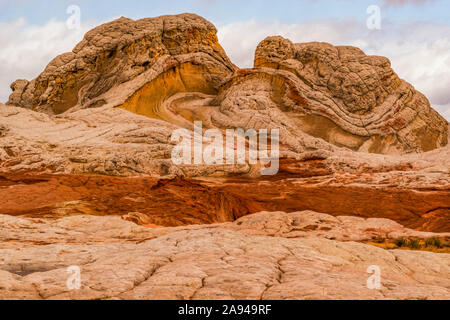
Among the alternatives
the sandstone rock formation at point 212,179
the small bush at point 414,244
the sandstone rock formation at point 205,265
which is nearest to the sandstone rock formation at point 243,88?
the sandstone rock formation at point 212,179

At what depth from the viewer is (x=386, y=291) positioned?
554 centimetres

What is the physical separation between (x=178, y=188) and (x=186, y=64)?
60.9 ft

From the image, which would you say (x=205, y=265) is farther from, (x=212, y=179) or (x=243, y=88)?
(x=243, y=88)

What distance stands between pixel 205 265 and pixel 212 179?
1062 centimetres

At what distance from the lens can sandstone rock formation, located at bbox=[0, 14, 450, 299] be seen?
6.37 metres

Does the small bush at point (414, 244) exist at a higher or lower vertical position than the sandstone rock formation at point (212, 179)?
lower

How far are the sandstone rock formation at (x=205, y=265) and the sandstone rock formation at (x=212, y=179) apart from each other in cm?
4

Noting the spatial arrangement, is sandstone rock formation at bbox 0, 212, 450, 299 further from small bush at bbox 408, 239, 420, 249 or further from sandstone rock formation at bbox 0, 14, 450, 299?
small bush at bbox 408, 239, 420, 249

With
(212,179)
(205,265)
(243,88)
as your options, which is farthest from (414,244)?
(243,88)

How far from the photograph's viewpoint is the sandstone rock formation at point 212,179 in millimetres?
6367

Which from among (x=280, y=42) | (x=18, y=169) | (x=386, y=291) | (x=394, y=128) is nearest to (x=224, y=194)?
(x=18, y=169)

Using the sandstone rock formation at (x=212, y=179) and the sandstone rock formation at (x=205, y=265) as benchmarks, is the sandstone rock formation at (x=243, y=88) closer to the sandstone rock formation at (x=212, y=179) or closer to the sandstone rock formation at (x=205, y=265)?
the sandstone rock formation at (x=212, y=179)
